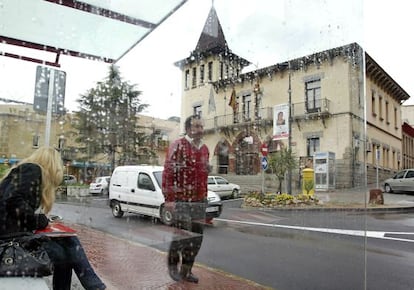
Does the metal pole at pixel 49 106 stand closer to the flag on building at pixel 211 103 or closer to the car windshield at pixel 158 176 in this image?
the car windshield at pixel 158 176

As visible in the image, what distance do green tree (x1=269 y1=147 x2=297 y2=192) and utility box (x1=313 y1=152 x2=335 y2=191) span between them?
0.10m

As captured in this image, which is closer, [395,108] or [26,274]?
[26,274]

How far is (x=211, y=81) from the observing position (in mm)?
1488

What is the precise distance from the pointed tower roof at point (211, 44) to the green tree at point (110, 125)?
1.02 feet

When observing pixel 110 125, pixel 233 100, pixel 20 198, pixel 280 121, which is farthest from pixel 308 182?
pixel 20 198

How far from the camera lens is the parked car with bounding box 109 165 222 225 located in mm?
1381

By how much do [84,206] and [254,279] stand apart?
3.80ft

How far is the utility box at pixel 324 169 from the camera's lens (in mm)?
1450

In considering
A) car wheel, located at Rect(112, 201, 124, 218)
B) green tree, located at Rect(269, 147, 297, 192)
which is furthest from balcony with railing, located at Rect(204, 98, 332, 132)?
car wheel, located at Rect(112, 201, 124, 218)

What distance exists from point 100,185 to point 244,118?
2.15 ft

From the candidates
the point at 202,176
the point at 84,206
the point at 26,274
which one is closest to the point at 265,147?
the point at 202,176

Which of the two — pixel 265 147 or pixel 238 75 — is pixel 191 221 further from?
pixel 238 75

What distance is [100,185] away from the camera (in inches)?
55.6

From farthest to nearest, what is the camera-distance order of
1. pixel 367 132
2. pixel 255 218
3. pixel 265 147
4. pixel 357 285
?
pixel 357 285 < pixel 255 218 < pixel 367 132 < pixel 265 147
